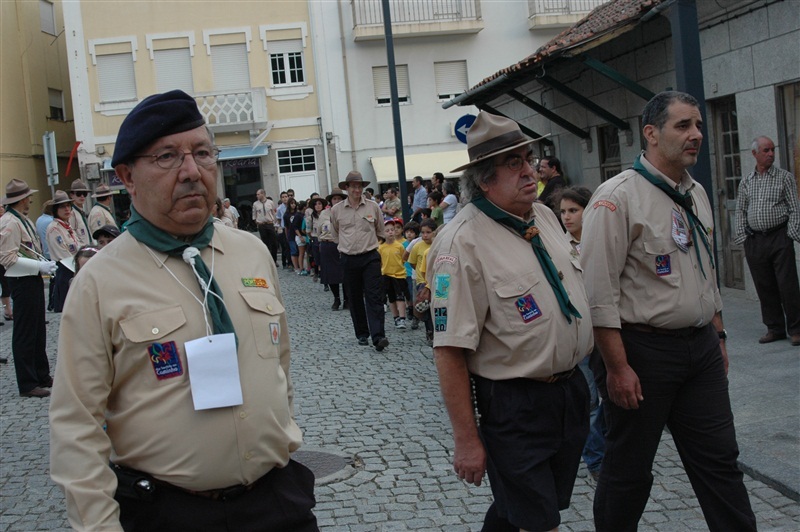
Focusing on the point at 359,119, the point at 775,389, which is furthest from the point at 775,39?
the point at 359,119

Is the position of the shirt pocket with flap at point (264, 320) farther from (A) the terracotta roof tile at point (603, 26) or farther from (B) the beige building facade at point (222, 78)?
(B) the beige building facade at point (222, 78)

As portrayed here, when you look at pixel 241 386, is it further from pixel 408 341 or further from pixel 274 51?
pixel 274 51

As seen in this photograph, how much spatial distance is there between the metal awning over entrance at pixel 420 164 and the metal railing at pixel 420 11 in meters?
4.84

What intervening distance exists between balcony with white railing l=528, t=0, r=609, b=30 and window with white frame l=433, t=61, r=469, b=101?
3.06m

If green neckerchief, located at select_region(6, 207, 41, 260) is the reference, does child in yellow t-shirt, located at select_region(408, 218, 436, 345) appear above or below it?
below

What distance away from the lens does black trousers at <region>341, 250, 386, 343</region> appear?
36.8 feet

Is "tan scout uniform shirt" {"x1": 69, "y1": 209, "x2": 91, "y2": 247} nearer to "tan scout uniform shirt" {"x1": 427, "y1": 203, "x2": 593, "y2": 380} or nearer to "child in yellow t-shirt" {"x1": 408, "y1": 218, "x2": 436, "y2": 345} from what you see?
"child in yellow t-shirt" {"x1": 408, "y1": 218, "x2": 436, "y2": 345}

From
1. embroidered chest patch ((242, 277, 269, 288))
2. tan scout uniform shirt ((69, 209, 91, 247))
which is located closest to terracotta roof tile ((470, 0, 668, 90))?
tan scout uniform shirt ((69, 209, 91, 247))

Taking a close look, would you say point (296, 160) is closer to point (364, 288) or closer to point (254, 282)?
point (364, 288)

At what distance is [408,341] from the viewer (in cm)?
1173

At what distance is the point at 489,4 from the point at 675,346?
105ft

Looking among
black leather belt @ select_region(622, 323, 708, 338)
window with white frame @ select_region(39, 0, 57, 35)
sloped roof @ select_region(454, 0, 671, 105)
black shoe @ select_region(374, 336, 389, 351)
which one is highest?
window with white frame @ select_region(39, 0, 57, 35)

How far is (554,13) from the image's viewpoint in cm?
3422

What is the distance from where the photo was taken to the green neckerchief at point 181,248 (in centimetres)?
267
